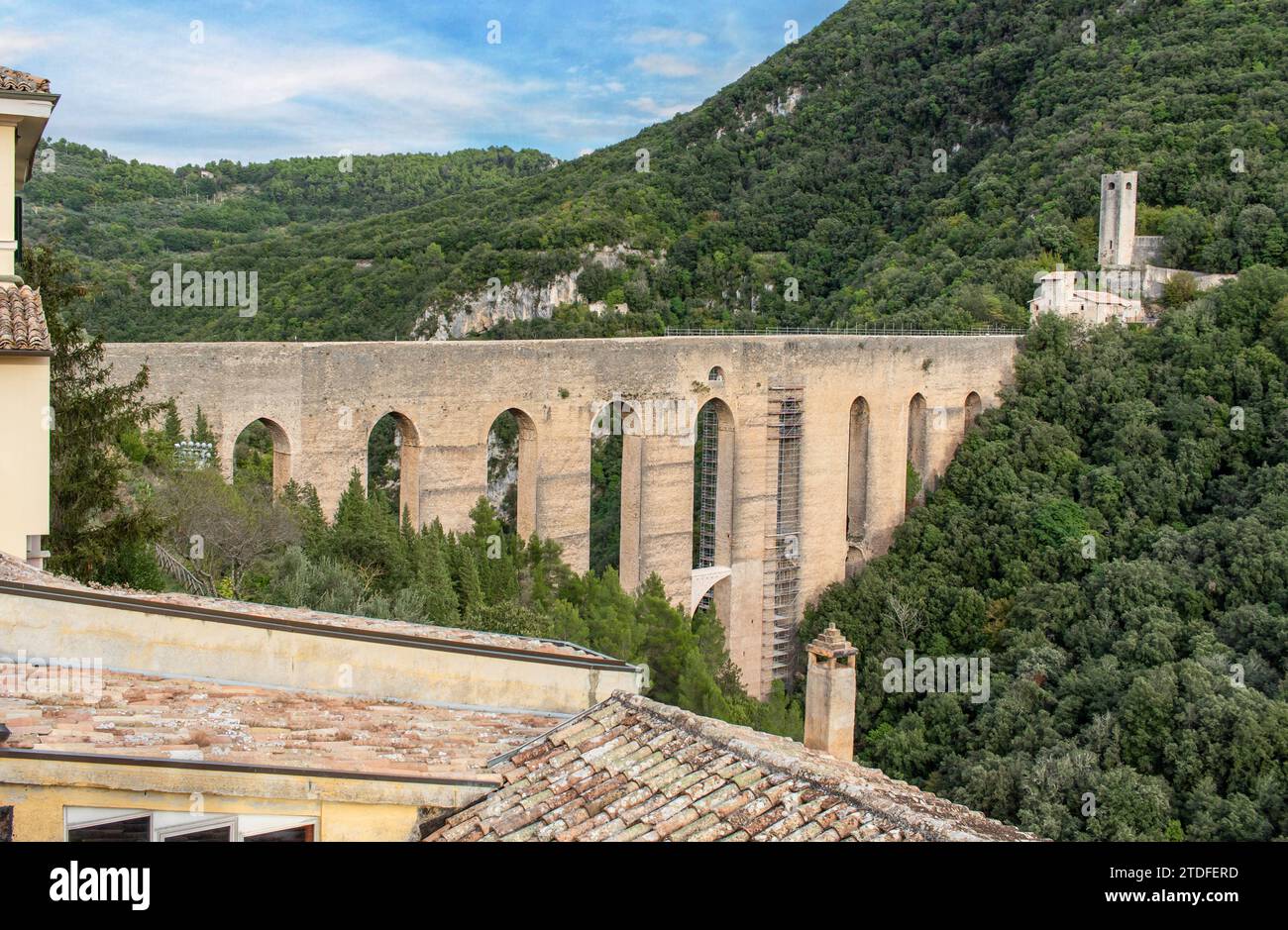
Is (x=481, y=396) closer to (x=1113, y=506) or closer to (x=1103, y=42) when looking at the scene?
(x=1113, y=506)

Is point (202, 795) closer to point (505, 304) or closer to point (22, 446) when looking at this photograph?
point (22, 446)

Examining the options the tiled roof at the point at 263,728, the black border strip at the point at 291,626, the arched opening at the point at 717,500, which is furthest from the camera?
the arched opening at the point at 717,500

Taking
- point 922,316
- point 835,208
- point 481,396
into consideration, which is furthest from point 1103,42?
point 481,396

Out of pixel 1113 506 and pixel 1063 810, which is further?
pixel 1113 506

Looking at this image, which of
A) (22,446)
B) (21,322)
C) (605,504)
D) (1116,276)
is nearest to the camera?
(22,446)

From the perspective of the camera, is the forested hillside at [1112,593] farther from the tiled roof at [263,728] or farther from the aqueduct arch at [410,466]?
the tiled roof at [263,728]

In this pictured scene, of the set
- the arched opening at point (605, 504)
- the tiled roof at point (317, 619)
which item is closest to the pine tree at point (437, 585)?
the tiled roof at point (317, 619)

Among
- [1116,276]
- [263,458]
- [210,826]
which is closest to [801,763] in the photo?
[210,826]
